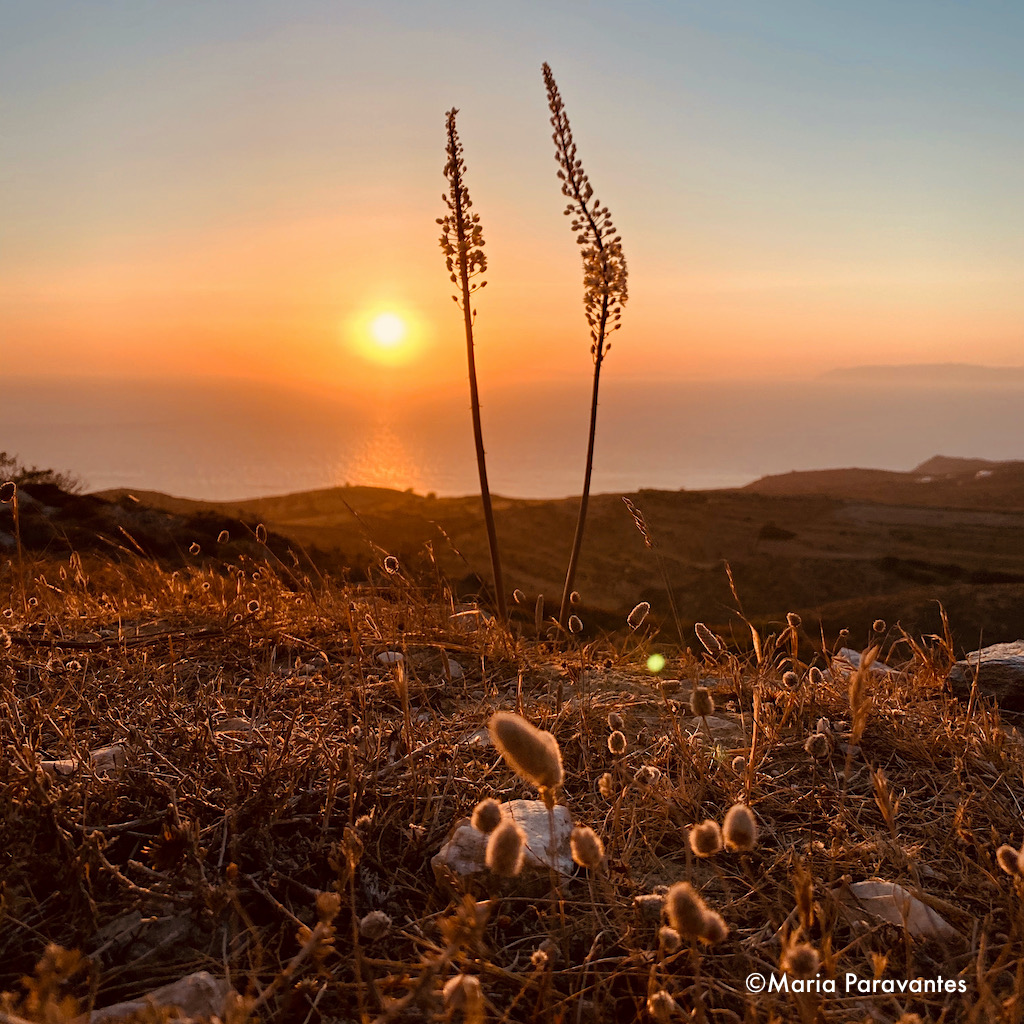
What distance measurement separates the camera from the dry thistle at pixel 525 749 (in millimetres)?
1333

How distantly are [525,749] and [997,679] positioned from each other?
339 centimetres

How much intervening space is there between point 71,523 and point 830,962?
13545 mm

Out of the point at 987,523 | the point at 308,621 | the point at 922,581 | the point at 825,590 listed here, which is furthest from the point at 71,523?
the point at 987,523

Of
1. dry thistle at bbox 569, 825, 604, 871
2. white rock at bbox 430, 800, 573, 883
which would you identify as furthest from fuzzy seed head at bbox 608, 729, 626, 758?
dry thistle at bbox 569, 825, 604, 871

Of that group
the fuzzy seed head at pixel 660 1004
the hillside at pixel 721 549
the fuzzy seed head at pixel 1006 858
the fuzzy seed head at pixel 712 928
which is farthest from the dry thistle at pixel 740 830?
the hillside at pixel 721 549

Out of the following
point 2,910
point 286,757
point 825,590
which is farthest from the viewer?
point 825,590

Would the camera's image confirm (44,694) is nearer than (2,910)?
No

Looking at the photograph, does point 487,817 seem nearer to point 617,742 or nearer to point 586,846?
point 586,846

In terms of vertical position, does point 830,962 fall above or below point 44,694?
below

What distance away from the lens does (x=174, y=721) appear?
105 inches

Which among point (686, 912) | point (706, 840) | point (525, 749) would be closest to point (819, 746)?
point (706, 840)

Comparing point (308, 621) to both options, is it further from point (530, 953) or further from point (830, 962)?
point (830, 962)

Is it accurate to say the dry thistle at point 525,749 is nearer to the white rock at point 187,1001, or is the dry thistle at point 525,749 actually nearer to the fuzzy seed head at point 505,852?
the fuzzy seed head at point 505,852

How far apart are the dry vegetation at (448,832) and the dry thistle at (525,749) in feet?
0.54
